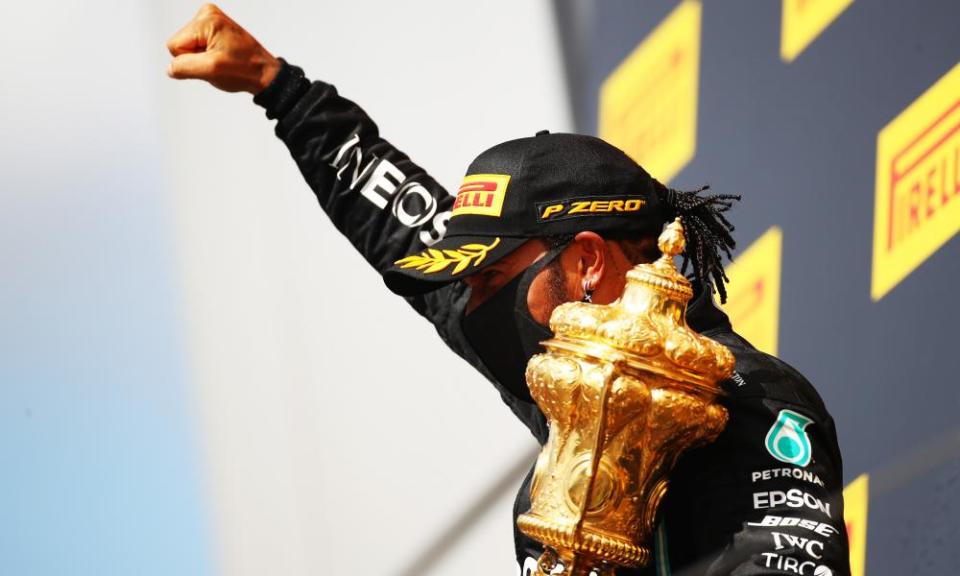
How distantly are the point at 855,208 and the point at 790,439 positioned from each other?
0.80 metres

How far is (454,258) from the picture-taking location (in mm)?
1484

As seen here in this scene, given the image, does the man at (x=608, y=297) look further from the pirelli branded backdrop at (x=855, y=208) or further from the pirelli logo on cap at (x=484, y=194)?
the pirelli branded backdrop at (x=855, y=208)

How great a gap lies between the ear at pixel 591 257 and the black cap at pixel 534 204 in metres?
0.01

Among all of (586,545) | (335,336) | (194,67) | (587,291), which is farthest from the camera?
(335,336)

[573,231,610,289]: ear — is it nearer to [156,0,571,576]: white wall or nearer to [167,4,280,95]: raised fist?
[167,4,280,95]: raised fist

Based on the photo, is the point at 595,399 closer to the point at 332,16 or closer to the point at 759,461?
the point at 759,461

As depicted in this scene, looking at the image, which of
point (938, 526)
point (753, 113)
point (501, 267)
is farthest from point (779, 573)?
point (753, 113)

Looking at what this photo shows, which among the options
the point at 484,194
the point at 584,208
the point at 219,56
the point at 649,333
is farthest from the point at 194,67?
the point at 649,333

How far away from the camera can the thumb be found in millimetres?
1850

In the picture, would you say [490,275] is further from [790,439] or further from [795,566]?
[795,566]

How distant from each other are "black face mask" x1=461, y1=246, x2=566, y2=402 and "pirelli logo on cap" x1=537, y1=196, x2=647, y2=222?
0.04 metres

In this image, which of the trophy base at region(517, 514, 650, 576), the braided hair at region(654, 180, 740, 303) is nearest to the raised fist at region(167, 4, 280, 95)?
the braided hair at region(654, 180, 740, 303)

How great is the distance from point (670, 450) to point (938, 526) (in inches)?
30.9

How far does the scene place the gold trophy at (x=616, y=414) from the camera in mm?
1224
